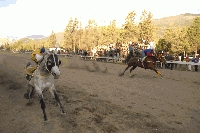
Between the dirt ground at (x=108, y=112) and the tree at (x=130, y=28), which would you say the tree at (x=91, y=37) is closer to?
the tree at (x=130, y=28)

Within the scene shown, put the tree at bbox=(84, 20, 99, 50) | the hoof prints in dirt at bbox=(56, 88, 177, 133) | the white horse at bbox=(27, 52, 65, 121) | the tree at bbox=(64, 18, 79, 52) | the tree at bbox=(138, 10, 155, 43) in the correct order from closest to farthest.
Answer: the hoof prints in dirt at bbox=(56, 88, 177, 133) → the white horse at bbox=(27, 52, 65, 121) → the tree at bbox=(138, 10, 155, 43) → the tree at bbox=(84, 20, 99, 50) → the tree at bbox=(64, 18, 79, 52)

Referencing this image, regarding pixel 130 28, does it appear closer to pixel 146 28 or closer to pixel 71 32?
pixel 146 28

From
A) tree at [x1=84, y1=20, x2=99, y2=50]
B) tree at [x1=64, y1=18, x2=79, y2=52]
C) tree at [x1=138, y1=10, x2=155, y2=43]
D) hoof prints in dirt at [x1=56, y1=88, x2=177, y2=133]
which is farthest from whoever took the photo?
tree at [x1=64, y1=18, x2=79, y2=52]

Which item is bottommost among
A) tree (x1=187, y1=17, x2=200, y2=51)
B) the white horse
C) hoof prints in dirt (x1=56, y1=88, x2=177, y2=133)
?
hoof prints in dirt (x1=56, y1=88, x2=177, y2=133)

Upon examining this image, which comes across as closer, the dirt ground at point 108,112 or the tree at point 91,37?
the dirt ground at point 108,112

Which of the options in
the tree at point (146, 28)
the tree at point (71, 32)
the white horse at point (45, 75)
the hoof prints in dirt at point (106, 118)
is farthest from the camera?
the tree at point (71, 32)

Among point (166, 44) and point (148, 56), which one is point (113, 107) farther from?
point (166, 44)

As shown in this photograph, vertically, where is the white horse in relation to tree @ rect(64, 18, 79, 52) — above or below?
below

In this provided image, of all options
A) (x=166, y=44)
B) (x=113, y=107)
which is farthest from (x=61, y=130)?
(x=166, y=44)

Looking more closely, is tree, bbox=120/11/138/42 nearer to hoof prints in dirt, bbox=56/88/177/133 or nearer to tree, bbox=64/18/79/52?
tree, bbox=64/18/79/52

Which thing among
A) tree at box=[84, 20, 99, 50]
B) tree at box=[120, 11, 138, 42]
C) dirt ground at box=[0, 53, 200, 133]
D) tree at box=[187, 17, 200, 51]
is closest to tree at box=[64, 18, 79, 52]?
tree at box=[84, 20, 99, 50]

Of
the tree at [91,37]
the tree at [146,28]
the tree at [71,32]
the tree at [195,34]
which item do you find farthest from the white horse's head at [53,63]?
the tree at [71,32]

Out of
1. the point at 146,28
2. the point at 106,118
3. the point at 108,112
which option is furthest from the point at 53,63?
the point at 146,28

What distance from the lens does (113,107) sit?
7.70m
